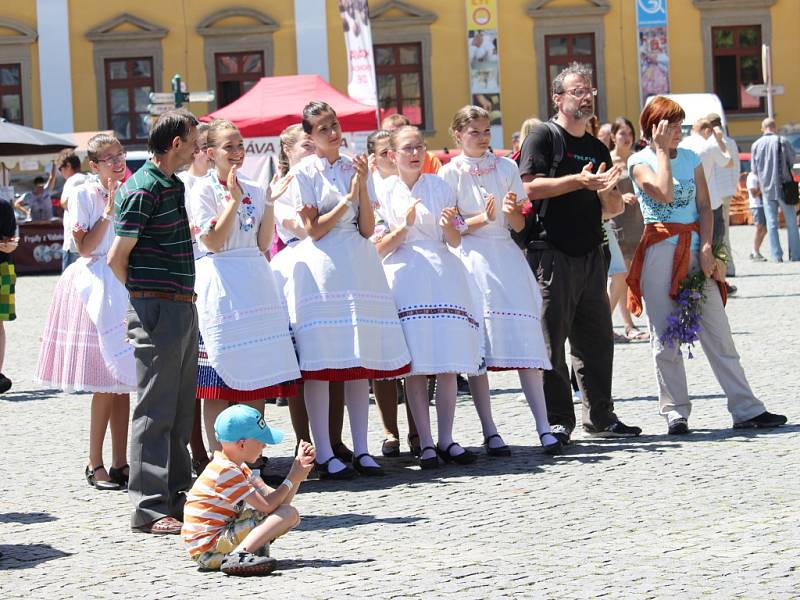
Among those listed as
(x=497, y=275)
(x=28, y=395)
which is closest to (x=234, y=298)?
(x=497, y=275)

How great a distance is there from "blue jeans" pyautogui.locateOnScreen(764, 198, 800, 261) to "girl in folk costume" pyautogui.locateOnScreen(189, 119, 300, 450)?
15.3 m

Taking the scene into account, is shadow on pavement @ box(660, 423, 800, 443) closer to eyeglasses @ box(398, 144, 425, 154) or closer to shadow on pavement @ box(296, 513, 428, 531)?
eyeglasses @ box(398, 144, 425, 154)

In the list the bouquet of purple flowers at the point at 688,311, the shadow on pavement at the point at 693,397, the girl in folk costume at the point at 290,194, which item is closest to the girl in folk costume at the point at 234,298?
the girl in folk costume at the point at 290,194

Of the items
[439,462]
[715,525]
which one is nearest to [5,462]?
[439,462]

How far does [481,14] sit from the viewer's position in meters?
40.9

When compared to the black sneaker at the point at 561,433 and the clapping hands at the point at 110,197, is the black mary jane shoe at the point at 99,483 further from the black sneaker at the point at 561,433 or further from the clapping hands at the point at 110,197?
the black sneaker at the point at 561,433

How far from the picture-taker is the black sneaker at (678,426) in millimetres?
8984

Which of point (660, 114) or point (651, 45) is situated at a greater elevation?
point (651, 45)

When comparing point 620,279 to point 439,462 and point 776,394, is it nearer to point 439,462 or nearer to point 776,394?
point 776,394

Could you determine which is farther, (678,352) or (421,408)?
(678,352)

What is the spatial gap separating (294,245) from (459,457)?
4.70ft

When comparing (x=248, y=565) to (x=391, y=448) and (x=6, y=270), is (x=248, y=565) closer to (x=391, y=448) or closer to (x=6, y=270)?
(x=391, y=448)

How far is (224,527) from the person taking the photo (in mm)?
6312

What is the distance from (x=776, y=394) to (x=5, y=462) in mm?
4739
